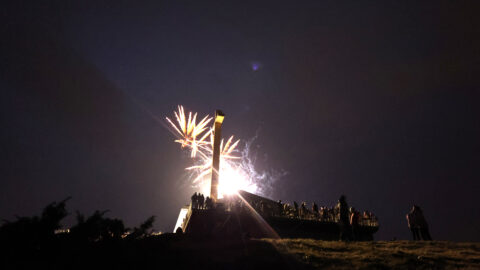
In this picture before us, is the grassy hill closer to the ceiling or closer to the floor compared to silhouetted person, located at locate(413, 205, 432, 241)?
closer to the floor

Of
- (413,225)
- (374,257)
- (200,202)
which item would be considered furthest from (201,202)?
(413,225)

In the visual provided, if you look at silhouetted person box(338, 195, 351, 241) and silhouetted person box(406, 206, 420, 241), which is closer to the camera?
silhouetted person box(338, 195, 351, 241)

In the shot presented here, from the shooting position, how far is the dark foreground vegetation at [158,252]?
703cm

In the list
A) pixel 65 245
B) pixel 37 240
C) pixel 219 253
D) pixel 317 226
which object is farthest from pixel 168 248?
pixel 317 226

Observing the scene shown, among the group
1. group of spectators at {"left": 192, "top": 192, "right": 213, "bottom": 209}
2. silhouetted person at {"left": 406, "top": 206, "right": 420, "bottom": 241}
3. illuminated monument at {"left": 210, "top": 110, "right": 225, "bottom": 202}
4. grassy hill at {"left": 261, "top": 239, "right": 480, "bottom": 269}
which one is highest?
illuminated monument at {"left": 210, "top": 110, "right": 225, "bottom": 202}

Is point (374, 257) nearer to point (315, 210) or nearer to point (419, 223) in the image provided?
point (419, 223)

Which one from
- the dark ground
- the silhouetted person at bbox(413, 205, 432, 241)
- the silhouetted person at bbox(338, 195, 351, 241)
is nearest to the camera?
the dark ground

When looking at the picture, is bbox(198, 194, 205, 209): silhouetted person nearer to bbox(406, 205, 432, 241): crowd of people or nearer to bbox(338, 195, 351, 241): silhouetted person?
bbox(338, 195, 351, 241): silhouetted person

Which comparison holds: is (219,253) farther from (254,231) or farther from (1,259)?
(254,231)

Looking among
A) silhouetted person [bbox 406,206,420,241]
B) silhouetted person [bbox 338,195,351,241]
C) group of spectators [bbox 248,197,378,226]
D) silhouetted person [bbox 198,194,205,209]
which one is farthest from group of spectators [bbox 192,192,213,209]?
silhouetted person [bbox 406,206,420,241]

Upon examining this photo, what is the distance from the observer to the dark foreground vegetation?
7.03 m

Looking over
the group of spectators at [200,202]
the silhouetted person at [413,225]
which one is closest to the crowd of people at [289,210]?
the group of spectators at [200,202]

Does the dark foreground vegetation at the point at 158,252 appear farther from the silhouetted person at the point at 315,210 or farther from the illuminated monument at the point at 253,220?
the silhouetted person at the point at 315,210

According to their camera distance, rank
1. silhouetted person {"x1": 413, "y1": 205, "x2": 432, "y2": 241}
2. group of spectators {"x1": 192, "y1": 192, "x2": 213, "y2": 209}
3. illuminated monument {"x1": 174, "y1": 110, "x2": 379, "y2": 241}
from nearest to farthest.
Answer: silhouetted person {"x1": 413, "y1": 205, "x2": 432, "y2": 241} → illuminated monument {"x1": 174, "y1": 110, "x2": 379, "y2": 241} → group of spectators {"x1": 192, "y1": 192, "x2": 213, "y2": 209}
